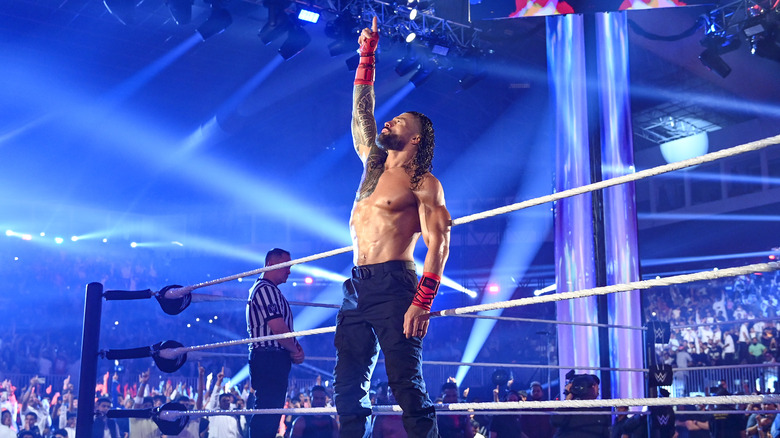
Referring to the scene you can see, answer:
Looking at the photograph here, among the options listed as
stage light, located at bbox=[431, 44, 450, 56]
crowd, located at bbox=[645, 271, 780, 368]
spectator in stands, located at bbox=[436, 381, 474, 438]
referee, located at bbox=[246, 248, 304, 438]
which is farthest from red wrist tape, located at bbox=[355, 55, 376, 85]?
crowd, located at bbox=[645, 271, 780, 368]

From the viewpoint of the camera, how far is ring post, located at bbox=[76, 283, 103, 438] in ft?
9.23

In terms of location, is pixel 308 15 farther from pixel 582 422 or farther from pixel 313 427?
pixel 582 422

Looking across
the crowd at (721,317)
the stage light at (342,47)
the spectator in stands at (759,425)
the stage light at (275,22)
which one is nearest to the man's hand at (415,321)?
the spectator in stands at (759,425)

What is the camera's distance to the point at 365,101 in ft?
9.18

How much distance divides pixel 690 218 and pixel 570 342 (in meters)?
9.78

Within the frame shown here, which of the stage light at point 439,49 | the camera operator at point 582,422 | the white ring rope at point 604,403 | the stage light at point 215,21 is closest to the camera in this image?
the white ring rope at point 604,403

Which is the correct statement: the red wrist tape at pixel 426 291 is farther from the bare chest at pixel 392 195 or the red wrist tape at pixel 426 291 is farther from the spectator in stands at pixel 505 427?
the spectator in stands at pixel 505 427

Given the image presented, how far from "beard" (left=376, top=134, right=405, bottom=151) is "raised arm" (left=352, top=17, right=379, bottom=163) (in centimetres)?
24

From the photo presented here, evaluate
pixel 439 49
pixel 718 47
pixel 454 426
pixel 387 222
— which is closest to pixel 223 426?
pixel 454 426

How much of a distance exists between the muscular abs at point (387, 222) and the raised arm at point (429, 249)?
0.04m

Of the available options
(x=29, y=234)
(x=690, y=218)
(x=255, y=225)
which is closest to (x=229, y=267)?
(x=255, y=225)

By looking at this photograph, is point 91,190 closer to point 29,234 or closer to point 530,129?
Answer: point 29,234

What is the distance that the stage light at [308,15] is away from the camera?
6.76 meters

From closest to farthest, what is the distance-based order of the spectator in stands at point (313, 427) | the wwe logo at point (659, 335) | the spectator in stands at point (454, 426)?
the wwe logo at point (659, 335) < the spectator in stands at point (313, 427) < the spectator in stands at point (454, 426)
